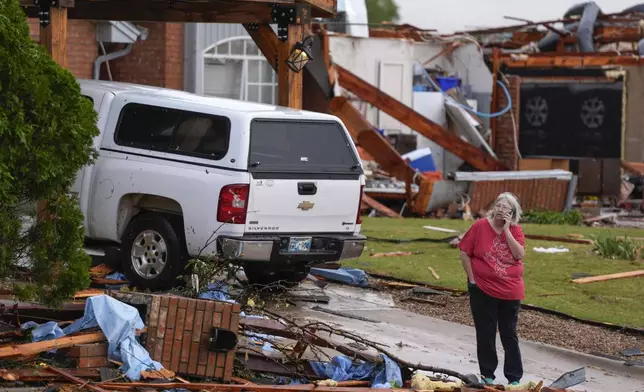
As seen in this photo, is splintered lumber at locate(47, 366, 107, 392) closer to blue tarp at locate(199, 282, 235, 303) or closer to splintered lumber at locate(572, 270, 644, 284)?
blue tarp at locate(199, 282, 235, 303)

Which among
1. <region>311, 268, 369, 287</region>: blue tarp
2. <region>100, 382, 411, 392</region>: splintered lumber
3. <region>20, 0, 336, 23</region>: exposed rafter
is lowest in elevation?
<region>311, 268, 369, 287</region>: blue tarp

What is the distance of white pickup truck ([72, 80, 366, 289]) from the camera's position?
453 inches

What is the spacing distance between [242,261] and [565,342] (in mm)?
3255

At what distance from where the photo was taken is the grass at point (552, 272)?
13.1 meters

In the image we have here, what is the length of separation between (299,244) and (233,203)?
940 mm

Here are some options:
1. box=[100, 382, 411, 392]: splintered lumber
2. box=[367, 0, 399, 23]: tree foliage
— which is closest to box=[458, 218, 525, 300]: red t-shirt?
box=[100, 382, 411, 392]: splintered lumber

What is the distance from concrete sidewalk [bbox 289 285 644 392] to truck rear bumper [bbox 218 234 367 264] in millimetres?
529

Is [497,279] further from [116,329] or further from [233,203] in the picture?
[233,203]

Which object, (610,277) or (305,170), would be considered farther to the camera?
(610,277)

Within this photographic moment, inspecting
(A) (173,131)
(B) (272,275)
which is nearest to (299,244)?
(B) (272,275)

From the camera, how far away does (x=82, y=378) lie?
8180 millimetres

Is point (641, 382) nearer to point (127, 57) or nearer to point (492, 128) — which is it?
point (127, 57)

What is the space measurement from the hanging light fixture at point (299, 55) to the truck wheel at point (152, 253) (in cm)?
336

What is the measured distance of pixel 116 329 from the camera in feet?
28.3
